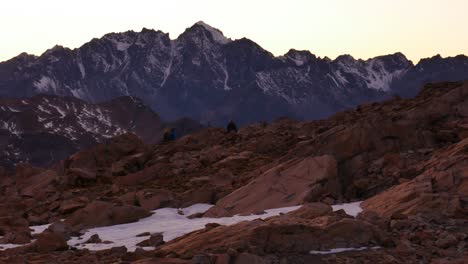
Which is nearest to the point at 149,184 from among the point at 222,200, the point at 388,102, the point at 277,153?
the point at 277,153

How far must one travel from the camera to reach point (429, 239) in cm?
1677

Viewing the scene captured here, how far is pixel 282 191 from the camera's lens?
25.8 metres

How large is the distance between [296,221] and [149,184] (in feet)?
58.2

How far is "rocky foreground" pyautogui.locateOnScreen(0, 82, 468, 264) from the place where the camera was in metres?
16.4

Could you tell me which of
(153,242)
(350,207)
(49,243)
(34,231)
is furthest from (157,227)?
(350,207)

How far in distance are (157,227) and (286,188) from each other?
5162 millimetres

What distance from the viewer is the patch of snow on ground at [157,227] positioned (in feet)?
68.9

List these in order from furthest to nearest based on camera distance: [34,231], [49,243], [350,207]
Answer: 1. [34,231]
2. [350,207]
3. [49,243]

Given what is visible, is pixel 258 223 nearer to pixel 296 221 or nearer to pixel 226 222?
pixel 296 221

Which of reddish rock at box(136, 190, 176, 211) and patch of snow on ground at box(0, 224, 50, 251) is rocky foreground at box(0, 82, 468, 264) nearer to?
reddish rock at box(136, 190, 176, 211)

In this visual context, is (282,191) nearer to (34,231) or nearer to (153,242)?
(153,242)

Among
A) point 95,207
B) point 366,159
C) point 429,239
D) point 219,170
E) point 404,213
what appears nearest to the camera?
point 429,239

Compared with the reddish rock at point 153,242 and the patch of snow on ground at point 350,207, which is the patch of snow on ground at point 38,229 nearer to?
the reddish rock at point 153,242

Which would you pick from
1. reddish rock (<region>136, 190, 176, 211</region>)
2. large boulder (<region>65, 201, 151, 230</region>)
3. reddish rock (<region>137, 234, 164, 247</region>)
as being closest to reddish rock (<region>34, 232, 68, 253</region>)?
reddish rock (<region>137, 234, 164, 247</region>)
